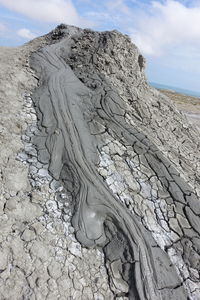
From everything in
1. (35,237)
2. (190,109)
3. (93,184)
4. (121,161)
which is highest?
(121,161)

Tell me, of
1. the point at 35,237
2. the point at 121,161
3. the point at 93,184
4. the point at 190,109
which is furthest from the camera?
the point at 190,109

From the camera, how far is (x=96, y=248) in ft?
8.15

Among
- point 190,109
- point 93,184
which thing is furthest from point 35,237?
point 190,109

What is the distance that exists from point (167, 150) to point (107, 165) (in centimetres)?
114

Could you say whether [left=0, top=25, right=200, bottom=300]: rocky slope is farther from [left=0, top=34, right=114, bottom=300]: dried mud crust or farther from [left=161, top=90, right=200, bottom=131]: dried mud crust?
[left=161, top=90, right=200, bottom=131]: dried mud crust

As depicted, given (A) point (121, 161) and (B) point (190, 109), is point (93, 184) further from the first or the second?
(B) point (190, 109)

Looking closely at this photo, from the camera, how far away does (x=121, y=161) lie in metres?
3.28

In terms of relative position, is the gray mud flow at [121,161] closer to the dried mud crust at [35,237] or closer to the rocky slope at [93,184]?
the rocky slope at [93,184]

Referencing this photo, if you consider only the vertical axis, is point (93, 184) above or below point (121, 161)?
below

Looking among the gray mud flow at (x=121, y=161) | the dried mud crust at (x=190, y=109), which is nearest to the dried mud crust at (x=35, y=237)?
the gray mud flow at (x=121, y=161)

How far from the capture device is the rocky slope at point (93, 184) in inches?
88.7

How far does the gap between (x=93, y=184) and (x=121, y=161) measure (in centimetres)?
57

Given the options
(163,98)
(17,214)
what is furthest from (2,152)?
(163,98)

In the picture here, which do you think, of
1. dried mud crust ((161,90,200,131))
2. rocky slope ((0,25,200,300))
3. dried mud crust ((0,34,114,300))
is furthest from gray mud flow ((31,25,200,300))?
dried mud crust ((161,90,200,131))
